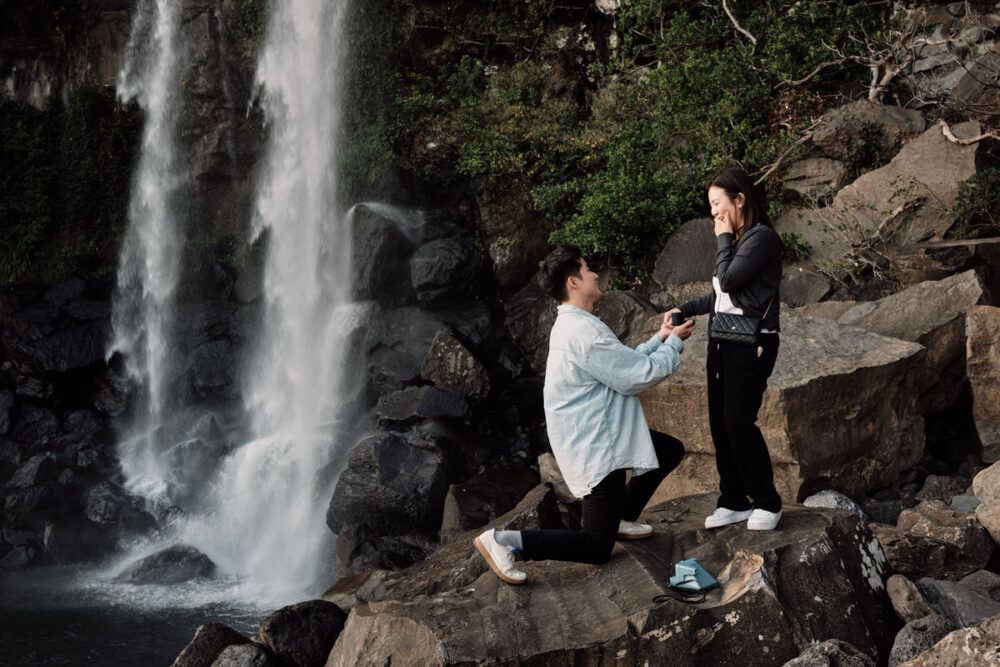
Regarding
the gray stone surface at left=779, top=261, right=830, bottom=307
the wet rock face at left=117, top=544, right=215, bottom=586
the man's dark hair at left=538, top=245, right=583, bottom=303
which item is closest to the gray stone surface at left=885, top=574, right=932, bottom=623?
the man's dark hair at left=538, top=245, right=583, bottom=303

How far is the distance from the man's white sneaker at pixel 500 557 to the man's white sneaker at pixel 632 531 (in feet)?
2.01

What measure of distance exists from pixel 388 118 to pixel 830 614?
43.8 ft

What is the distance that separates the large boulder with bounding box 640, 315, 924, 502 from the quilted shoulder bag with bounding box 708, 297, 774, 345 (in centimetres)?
210

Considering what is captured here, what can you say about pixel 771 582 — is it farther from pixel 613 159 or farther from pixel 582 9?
pixel 582 9

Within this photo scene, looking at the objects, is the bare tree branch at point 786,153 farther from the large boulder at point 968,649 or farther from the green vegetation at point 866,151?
the large boulder at point 968,649

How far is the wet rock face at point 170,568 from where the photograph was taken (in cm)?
903

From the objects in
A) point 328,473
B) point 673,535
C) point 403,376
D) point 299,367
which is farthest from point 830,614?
point 299,367

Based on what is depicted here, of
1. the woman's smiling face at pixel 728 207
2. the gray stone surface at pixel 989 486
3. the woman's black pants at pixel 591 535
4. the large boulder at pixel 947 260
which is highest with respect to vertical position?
the woman's smiling face at pixel 728 207

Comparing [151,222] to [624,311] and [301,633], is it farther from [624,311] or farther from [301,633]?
[301,633]

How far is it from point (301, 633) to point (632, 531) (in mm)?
2648

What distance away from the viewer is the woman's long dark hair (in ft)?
11.9

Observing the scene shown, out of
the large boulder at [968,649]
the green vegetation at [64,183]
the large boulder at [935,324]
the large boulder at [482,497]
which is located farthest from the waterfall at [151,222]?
the large boulder at [968,649]

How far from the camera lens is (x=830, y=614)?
11.0 ft

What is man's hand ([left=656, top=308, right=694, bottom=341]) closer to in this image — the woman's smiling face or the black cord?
the woman's smiling face
